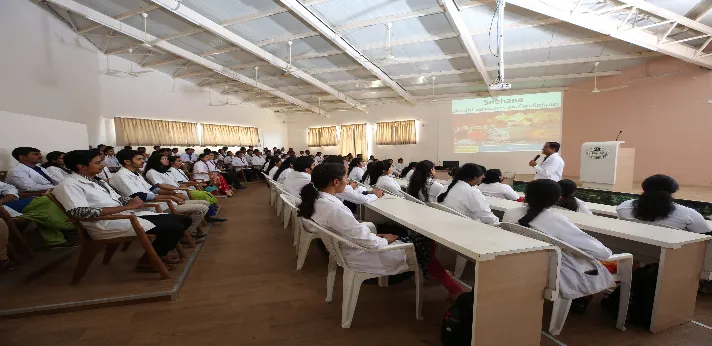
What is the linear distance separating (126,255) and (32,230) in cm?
103

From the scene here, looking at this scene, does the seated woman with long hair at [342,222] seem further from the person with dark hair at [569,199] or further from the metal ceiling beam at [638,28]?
the metal ceiling beam at [638,28]

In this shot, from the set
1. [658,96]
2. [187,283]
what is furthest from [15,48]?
[658,96]

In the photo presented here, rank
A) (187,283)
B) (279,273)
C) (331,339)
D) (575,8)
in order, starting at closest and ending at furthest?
(331,339), (187,283), (279,273), (575,8)

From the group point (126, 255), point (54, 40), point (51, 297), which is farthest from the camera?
point (54, 40)

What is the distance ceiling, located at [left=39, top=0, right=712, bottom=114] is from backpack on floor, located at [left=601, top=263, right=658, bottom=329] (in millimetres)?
4301

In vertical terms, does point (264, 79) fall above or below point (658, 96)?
above

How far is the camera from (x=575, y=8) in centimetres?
484

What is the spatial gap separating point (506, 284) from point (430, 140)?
10796mm

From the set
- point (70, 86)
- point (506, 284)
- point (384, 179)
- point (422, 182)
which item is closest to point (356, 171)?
point (384, 179)

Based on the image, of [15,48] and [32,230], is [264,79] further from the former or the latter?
[32,230]

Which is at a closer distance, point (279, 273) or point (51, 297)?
point (51, 297)

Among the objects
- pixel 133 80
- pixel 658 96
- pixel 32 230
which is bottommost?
pixel 32 230

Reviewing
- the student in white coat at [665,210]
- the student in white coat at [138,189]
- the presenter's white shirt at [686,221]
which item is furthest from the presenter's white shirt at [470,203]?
the student in white coat at [138,189]

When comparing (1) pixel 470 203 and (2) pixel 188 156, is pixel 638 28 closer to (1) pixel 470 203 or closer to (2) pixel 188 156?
(1) pixel 470 203
